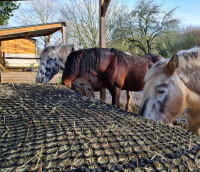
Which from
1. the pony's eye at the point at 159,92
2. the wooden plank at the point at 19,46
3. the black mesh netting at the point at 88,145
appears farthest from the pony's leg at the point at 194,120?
the wooden plank at the point at 19,46

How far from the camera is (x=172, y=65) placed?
79.4 inches

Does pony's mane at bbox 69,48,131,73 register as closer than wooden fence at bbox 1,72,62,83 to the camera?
Yes

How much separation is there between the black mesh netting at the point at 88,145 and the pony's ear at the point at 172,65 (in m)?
0.99

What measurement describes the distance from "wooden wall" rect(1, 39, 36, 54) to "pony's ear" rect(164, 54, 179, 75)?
16415 millimetres

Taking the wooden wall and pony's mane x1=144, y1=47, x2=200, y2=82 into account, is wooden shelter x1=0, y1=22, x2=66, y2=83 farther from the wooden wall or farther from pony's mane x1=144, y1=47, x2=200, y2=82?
pony's mane x1=144, y1=47, x2=200, y2=82

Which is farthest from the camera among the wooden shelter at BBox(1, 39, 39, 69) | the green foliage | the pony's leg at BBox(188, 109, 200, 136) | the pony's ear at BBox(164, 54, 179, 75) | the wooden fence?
the wooden shelter at BBox(1, 39, 39, 69)

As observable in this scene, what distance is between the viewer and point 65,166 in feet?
2.53

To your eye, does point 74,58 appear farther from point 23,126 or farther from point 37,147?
point 37,147

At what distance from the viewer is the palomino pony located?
2.01 metres

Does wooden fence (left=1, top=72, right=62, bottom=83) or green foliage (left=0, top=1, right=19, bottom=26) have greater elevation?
green foliage (left=0, top=1, right=19, bottom=26)

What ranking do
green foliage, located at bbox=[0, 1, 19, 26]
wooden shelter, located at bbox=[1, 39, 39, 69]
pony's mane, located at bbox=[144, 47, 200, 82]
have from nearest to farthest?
pony's mane, located at bbox=[144, 47, 200, 82] < green foliage, located at bbox=[0, 1, 19, 26] < wooden shelter, located at bbox=[1, 39, 39, 69]

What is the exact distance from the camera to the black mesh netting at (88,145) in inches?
31.3

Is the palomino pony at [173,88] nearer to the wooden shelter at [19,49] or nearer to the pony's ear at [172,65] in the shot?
the pony's ear at [172,65]

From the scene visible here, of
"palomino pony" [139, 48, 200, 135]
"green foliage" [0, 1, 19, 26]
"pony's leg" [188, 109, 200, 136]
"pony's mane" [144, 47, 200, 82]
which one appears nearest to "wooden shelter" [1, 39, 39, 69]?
"green foliage" [0, 1, 19, 26]
